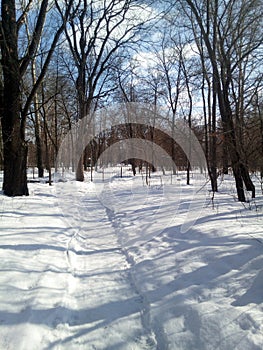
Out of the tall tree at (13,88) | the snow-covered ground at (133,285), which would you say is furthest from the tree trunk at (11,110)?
the snow-covered ground at (133,285)

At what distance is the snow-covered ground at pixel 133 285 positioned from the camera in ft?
7.43

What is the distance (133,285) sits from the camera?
10.7 feet

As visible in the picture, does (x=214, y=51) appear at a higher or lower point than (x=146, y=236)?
higher

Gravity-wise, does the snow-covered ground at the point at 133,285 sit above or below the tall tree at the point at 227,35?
below

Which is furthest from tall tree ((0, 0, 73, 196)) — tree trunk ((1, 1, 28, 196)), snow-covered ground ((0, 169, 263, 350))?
snow-covered ground ((0, 169, 263, 350))

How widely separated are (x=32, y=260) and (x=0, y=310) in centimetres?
121

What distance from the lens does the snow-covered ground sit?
2264 millimetres

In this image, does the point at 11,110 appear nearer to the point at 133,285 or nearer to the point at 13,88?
the point at 13,88

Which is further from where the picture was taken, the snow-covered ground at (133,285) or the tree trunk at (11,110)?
the tree trunk at (11,110)

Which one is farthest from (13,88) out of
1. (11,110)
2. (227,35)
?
(227,35)

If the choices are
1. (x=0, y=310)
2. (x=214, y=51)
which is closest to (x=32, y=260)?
(x=0, y=310)

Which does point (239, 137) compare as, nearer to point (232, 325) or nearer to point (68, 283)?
point (232, 325)

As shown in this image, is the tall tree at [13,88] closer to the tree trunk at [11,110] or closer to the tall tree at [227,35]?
the tree trunk at [11,110]

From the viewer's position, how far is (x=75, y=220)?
667 centimetres
